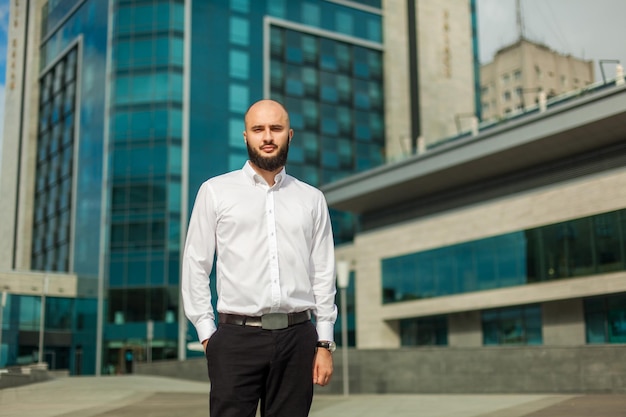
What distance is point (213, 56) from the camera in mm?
56656

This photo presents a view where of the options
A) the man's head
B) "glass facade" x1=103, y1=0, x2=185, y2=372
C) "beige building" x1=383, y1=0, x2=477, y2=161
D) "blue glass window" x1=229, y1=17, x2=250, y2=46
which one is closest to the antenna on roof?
"beige building" x1=383, y1=0, x2=477, y2=161

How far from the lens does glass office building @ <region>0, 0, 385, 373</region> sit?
173ft

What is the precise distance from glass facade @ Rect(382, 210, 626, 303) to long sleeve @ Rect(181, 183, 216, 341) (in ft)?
91.9

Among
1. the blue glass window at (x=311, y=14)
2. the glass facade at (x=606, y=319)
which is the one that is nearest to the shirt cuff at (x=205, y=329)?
the glass facade at (x=606, y=319)

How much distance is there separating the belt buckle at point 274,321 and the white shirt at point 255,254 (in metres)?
0.03

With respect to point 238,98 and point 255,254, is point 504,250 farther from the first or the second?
point 255,254

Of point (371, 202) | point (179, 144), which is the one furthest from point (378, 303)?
point (179, 144)

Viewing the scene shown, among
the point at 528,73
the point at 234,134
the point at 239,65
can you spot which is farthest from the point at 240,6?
the point at 528,73

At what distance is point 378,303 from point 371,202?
17.1 feet

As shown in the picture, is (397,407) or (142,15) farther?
(142,15)

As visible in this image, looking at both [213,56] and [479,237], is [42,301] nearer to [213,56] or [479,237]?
[213,56]

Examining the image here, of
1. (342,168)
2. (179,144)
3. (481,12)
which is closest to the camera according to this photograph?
(179,144)

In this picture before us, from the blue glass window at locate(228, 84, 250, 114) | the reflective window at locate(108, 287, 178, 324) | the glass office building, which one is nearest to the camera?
the reflective window at locate(108, 287, 178, 324)

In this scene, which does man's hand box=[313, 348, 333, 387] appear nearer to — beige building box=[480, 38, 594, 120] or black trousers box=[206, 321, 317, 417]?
black trousers box=[206, 321, 317, 417]
